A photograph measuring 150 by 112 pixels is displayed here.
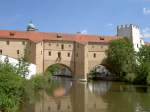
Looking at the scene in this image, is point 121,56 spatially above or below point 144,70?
above

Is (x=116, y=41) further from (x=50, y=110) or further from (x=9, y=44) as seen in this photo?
(x=50, y=110)

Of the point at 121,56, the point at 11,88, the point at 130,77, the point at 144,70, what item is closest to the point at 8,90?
the point at 11,88

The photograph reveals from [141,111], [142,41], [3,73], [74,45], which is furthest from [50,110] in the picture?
[142,41]

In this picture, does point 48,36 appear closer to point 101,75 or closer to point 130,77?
point 101,75

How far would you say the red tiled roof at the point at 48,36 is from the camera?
58.0m

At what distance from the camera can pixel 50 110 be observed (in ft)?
79.4

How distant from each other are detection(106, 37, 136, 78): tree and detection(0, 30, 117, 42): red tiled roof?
4134mm

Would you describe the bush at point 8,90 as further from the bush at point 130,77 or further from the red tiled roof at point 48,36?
the red tiled roof at point 48,36

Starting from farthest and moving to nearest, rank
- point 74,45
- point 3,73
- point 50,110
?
point 74,45 < point 50,110 < point 3,73

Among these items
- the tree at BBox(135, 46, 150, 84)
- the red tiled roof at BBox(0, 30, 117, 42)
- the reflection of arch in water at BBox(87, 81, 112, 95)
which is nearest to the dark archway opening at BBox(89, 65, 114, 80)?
the red tiled roof at BBox(0, 30, 117, 42)

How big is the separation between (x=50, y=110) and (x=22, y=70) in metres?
4.93

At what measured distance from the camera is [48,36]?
60719 mm

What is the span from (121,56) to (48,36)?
42.0 ft

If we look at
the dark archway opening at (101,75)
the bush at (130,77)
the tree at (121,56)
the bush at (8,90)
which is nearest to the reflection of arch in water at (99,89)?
the bush at (130,77)
